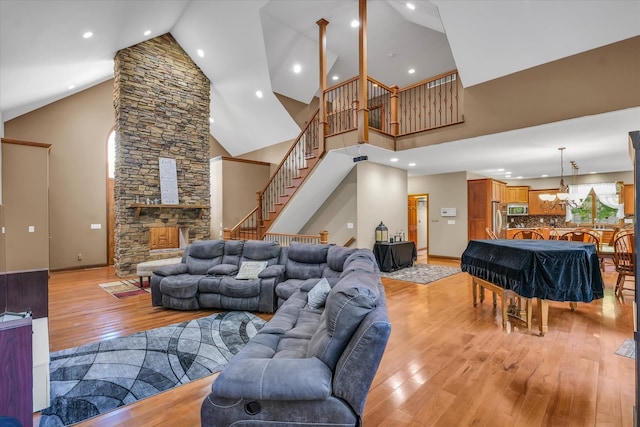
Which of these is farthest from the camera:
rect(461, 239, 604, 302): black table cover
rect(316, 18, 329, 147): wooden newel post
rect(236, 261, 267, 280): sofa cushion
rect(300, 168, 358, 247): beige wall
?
rect(300, 168, 358, 247): beige wall

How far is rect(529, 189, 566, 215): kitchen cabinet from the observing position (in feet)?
32.0

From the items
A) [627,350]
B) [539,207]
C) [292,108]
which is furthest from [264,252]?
[539,207]

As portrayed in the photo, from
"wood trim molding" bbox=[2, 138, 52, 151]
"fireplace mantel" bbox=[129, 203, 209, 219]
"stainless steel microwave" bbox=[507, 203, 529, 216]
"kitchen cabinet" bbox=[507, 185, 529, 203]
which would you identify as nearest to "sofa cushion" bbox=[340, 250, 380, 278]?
"fireplace mantel" bbox=[129, 203, 209, 219]

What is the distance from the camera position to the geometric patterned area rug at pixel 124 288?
5251mm

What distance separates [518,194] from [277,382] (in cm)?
1142

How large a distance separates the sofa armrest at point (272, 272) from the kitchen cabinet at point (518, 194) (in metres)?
9.32

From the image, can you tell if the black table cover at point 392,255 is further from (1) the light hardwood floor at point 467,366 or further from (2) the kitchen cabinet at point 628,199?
(2) the kitchen cabinet at point 628,199

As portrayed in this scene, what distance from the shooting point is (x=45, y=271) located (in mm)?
2953

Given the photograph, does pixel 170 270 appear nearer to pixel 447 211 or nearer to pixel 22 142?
pixel 22 142

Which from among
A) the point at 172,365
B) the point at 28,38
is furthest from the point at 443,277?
the point at 28,38

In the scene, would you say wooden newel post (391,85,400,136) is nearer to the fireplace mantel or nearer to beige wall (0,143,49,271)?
the fireplace mantel

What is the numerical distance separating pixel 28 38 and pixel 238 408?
5.75 meters

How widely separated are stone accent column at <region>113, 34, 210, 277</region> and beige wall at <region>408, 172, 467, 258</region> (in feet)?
21.5

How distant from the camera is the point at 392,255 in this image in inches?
274
